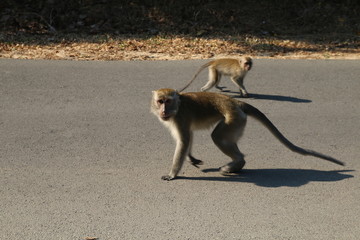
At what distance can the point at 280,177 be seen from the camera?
609 centimetres

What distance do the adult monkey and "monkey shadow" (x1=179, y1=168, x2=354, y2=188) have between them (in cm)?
14

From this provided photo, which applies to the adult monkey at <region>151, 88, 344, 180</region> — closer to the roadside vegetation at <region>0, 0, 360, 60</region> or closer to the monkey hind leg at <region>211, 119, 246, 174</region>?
the monkey hind leg at <region>211, 119, 246, 174</region>

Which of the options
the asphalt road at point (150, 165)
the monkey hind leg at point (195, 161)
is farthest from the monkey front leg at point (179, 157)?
the monkey hind leg at point (195, 161)

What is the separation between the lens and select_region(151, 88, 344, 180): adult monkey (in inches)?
234

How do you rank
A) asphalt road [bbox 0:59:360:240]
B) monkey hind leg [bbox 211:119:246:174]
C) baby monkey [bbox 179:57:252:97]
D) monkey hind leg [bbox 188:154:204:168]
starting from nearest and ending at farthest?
asphalt road [bbox 0:59:360:240] → monkey hind leg [bbox 211:119:246:174] → monkey hind leg [bbox 188:154:204:168] → baby monkey [bbox 179:57:252:97]

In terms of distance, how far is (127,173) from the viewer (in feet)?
20.1

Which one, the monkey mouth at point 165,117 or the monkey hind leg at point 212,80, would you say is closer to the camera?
the monkey mouth at point 165,117

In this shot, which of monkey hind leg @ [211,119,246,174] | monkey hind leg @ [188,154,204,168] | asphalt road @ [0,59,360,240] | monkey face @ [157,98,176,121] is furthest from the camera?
monkey hind leg @ [188,154,204,168]

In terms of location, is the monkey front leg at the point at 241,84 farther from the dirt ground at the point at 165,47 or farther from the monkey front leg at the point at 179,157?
the monkey front leg at the point at 179,157

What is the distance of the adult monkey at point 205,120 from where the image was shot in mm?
5949

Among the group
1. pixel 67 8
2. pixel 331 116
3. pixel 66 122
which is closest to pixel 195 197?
pixel 66 122

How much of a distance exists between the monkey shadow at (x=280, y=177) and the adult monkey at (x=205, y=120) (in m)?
0.14

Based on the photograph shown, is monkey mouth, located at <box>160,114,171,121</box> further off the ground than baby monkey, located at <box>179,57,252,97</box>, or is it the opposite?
monkey mouth, located at <box>160,114,171,121</box>

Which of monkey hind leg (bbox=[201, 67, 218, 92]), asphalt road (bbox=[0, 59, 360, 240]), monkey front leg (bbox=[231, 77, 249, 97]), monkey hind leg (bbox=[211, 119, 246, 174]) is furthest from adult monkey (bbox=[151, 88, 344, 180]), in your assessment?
monkey hind leg (bbox=[201, 67, 218, 92])
